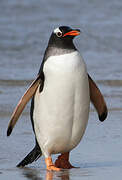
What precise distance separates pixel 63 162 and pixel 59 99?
0.47 metres

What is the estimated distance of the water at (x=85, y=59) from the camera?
15.4 ft

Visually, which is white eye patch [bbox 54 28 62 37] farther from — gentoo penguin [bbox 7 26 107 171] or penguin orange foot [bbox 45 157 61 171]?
penguin orange foot [bbox 45 157 61 171]

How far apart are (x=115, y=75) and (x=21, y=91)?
148cm

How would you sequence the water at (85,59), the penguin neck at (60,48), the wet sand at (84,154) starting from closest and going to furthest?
the wet sand at (84,154), the penguin neck at (60,48), the water at (85,59)

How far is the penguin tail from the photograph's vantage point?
471 centimetres

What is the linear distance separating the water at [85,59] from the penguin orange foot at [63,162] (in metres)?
0.10

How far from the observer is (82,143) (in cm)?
528

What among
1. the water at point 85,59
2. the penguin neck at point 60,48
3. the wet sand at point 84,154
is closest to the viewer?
the wet sand at point 84,154

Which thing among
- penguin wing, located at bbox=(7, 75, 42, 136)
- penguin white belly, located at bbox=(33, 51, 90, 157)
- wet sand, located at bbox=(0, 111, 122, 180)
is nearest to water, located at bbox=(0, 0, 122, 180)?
wet sand, located at bbox=(0, 111, 122, 180)

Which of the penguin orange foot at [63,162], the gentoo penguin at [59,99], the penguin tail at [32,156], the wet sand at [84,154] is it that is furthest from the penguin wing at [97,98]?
the penguin tail at [32,156]

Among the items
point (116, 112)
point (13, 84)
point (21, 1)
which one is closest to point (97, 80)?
point (13, 84)

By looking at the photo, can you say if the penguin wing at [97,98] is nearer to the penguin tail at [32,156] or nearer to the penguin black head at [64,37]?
the penguin black head at [64,37]

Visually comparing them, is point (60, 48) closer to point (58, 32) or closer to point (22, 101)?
point (58, 32)

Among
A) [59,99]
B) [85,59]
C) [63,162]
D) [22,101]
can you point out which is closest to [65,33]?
[59,99]
